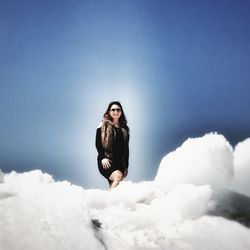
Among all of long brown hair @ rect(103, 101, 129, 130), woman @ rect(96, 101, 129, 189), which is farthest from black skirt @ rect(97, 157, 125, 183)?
long brown hair @ rect(103, 101, 129, 130)

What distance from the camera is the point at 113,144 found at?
4.65m

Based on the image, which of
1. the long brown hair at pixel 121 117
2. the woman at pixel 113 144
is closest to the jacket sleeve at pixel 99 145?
the woman at pixel 113 144

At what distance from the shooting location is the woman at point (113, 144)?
4586 mm

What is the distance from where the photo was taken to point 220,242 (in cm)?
399

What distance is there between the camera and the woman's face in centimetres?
465

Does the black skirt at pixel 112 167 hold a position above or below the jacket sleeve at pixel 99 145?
below

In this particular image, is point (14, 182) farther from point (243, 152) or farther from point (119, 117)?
point (243, 152)

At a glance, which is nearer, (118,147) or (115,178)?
(115,178)

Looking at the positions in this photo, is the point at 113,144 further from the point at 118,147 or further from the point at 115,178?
the point at 115,178

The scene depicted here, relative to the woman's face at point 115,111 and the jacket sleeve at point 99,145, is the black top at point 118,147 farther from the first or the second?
the woman's face at point 115,111

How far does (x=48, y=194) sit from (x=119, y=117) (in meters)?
1.19

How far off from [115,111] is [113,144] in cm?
37

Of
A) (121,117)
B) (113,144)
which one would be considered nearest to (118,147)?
(113,144)

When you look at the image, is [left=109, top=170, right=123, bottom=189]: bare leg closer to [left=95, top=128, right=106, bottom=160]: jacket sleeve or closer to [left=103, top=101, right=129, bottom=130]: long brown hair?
[left=95, top=128, right=106, bottom=160]: jacket sleeve
